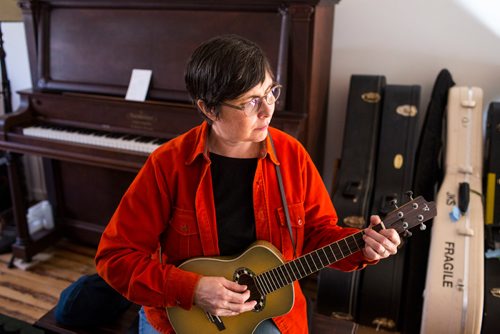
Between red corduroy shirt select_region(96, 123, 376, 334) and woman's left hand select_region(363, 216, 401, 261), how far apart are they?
0.28 ft


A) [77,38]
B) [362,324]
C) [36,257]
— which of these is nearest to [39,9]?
[77,38]

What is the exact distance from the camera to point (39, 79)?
7.68ft

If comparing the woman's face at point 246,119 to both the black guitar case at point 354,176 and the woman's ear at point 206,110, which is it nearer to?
the woman's ear at point 206,110

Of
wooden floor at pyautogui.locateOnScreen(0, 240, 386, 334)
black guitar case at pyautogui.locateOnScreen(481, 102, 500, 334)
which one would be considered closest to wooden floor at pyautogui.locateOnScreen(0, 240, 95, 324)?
wooden floor at pyautogui.locateOnScreen(0, 240, 386, 334)

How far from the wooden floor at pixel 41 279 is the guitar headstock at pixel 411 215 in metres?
1.75

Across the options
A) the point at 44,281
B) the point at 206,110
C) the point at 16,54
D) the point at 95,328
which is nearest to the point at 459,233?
the point at 206,110

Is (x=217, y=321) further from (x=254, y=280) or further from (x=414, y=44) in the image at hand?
(x=414, y=44)

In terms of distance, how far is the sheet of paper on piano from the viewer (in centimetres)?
212

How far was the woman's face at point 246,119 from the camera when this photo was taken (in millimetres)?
1075

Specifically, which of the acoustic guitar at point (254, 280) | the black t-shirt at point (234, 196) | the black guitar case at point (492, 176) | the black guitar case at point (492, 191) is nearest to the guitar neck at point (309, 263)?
the acoustic guitar at point (254, 280)

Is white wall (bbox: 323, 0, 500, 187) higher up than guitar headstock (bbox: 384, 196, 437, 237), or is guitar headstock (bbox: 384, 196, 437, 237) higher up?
white wall (bbox: 323, 0, 500, 187)

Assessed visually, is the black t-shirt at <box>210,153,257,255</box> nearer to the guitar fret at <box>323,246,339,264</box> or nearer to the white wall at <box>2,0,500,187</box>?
the guitar fret at <box>323,246,339,264</box>

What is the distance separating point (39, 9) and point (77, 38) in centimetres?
25

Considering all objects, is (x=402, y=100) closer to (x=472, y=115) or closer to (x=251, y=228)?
(x=472, y=115)
